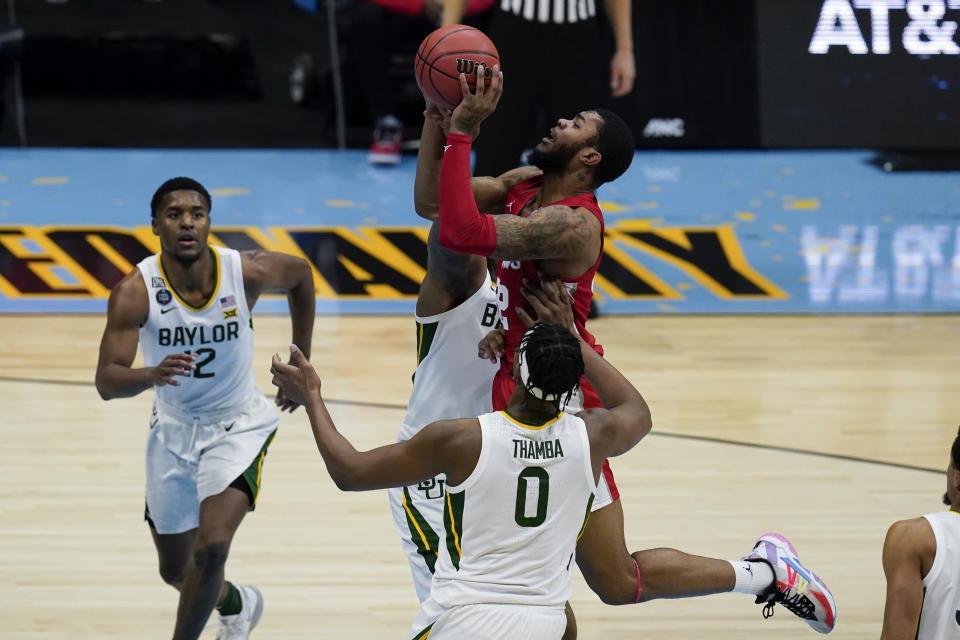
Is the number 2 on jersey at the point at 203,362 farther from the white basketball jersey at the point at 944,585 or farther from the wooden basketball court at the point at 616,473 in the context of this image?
the white basketball jersey at the point at 944,585

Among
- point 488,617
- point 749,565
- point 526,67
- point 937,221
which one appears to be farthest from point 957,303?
point 488,617

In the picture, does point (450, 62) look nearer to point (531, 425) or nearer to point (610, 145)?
point (610, 145)

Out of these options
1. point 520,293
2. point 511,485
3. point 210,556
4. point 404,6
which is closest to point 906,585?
point 511,485

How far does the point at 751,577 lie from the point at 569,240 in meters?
1.36

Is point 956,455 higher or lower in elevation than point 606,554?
higher

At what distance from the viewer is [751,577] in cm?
436

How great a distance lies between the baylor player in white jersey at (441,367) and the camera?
4.11 meters

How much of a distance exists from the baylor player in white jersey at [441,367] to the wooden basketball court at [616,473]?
2.60 feet

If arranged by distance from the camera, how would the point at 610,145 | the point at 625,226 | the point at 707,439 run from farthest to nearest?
the point at 625,226, the point at 707,439, the point at 610,145

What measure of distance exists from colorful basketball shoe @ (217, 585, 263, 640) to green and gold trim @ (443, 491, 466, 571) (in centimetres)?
152

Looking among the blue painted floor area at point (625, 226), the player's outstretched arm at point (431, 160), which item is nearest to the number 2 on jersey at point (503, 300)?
the player's outstretched arm at point (431, 160)

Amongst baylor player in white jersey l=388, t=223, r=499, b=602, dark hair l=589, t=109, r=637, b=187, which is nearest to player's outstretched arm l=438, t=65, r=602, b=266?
dark hair l=589, t=109, r=637, b=187

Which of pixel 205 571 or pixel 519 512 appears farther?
pixel 205 571

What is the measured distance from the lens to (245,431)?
15.6ft
